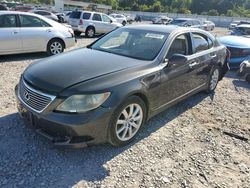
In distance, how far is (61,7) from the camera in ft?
177

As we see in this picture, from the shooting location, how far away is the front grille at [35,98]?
3.07 meters

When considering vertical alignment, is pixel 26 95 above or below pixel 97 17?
below

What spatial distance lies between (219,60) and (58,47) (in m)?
5.40

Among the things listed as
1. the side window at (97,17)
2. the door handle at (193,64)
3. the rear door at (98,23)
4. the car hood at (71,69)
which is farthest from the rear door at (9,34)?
the side window at (97,17)

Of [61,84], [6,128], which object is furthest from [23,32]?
[61,84]

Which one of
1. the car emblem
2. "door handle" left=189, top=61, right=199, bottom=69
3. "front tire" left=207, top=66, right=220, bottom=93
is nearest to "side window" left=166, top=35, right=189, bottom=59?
"door handle" left=189, top=61, right=199, bottom=69

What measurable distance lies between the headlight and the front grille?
0.17m

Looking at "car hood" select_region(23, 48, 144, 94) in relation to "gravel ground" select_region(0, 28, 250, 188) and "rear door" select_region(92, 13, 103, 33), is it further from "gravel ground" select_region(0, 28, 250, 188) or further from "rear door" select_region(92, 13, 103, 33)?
"rear door" select_region(92, 13, 103, 33)

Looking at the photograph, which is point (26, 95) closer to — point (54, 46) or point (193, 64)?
point (193, 64)

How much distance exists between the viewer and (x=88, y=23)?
15.3m

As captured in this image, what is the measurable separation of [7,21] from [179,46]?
5558 mm

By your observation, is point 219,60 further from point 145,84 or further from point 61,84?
point 61,84

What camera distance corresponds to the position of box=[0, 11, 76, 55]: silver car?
7.57 meters

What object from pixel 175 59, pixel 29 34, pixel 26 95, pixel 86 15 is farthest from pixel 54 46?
pixel 86 15
